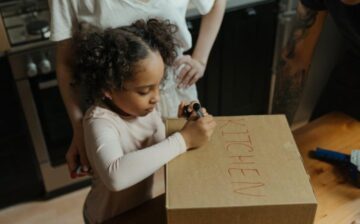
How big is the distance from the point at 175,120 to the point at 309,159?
15.7 inches

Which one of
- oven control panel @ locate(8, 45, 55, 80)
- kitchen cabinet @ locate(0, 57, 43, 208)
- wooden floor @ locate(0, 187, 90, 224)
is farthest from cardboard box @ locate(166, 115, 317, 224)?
wooden floor @ locate(0, 187, 90, 224)

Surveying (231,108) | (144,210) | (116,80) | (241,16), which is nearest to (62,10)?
(116,80)

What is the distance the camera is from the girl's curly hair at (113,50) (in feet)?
2.74

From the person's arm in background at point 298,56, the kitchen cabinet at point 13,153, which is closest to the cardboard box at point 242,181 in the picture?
the person's arm in background at point 298,56

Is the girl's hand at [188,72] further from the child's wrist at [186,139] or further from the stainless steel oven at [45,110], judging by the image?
the stainless steel oven at [45,110]

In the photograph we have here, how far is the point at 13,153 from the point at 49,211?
35 cm

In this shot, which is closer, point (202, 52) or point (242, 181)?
point (242, 181)

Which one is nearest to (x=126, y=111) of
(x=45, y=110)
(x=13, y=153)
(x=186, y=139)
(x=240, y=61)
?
(x=186, y=139)

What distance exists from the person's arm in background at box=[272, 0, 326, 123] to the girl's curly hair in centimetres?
57

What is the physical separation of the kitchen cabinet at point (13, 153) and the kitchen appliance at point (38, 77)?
29 millimetres

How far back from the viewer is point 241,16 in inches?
73.7

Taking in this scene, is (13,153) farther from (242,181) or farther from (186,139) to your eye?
(242,181)

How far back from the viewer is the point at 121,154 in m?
0.79

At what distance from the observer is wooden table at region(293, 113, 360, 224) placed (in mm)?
906
